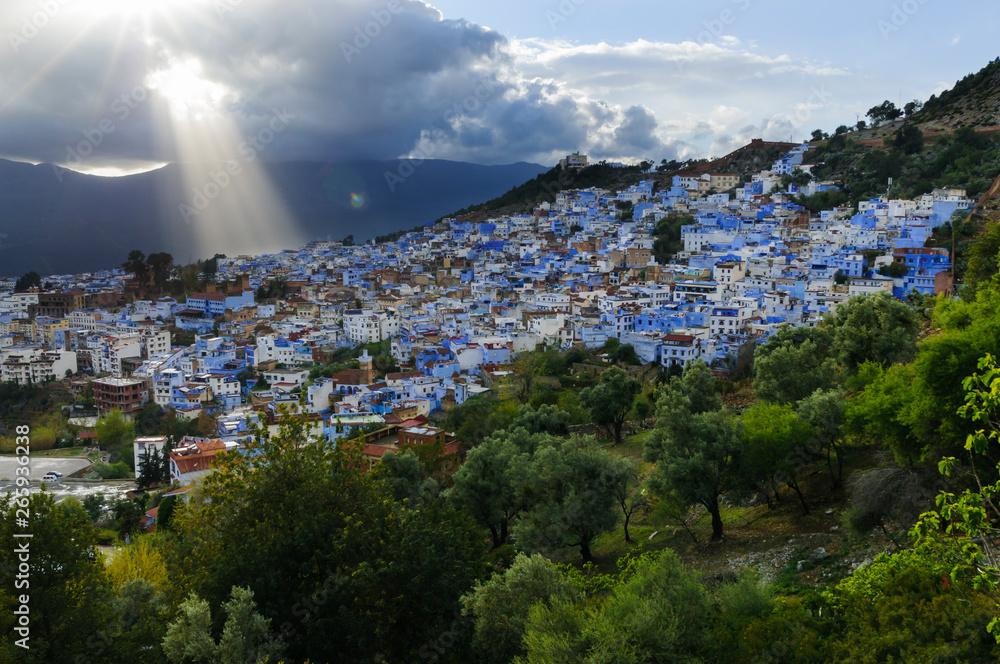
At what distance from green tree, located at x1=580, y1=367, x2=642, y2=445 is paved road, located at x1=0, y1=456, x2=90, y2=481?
21.3 meters

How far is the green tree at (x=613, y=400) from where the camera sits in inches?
728

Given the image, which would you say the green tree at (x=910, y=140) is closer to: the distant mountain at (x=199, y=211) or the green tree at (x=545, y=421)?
the green tree at (x=545, y=421)

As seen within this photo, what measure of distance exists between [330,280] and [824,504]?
48.3 meters

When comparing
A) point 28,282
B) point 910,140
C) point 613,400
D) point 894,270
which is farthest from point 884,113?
point 28,282

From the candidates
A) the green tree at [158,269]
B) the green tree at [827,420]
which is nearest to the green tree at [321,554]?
the green tree at [827,420]

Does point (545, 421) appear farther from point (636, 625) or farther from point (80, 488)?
point (80, 488)

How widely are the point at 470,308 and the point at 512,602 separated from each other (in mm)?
32318

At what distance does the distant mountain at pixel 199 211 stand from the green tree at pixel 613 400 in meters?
66.1

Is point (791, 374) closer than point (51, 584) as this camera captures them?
No

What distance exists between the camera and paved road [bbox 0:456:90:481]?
2660cm

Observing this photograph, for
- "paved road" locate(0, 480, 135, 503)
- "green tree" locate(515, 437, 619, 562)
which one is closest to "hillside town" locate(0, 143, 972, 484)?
"paved road" locate(0, 480, 135, 503)

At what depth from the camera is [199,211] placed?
81438mm

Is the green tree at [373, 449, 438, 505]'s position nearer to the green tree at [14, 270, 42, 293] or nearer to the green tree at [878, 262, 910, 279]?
the green tree at [878, 262, 910, 279]

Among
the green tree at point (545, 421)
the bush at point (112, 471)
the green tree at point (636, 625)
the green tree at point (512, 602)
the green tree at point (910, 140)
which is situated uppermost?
the green tree at point (910, 140)
